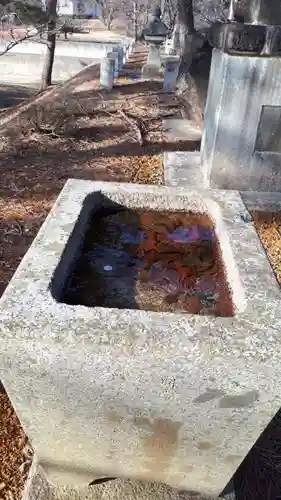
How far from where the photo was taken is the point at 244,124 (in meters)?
4.04

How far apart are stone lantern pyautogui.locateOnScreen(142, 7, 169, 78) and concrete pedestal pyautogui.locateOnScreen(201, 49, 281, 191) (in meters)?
9.09

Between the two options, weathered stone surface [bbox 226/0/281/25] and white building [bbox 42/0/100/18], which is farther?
white building [bbox 42/0/100/18]

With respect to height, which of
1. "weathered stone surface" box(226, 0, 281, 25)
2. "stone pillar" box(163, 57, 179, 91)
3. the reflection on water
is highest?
"weathered stone surface" box(226, 0, 281, 25)

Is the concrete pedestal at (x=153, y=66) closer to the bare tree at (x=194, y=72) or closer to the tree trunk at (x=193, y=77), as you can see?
the bare tree at (x=194, y=72)

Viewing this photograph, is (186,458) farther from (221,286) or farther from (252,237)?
(252,237)

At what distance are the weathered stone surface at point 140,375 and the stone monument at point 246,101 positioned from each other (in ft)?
9.16

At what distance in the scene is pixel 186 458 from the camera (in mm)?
1376

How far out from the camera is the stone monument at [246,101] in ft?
12.0

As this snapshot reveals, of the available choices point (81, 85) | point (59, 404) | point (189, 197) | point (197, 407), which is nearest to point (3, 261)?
point (189, 197)

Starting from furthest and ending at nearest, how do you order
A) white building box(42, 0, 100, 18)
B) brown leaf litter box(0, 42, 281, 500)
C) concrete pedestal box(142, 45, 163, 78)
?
white building box(42, 0, 100, 18)
concrete pedestal box(142, 45, 163, 78)
brown leaf litter box(0, 42, 281, 500)

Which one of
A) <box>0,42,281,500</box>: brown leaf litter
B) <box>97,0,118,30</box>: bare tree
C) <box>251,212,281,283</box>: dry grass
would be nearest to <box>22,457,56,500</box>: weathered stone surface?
<box>0,42,281,500</box>: brown leaf litter

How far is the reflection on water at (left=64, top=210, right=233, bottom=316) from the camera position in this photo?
1.39 meters

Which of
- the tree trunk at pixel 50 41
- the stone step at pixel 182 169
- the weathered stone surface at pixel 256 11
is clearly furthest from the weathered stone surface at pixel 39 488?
the tree trunk at pixel 50 41

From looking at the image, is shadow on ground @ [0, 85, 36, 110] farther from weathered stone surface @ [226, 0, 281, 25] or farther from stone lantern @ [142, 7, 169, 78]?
weathered stone surface @ [226, 0, 281, 25]
